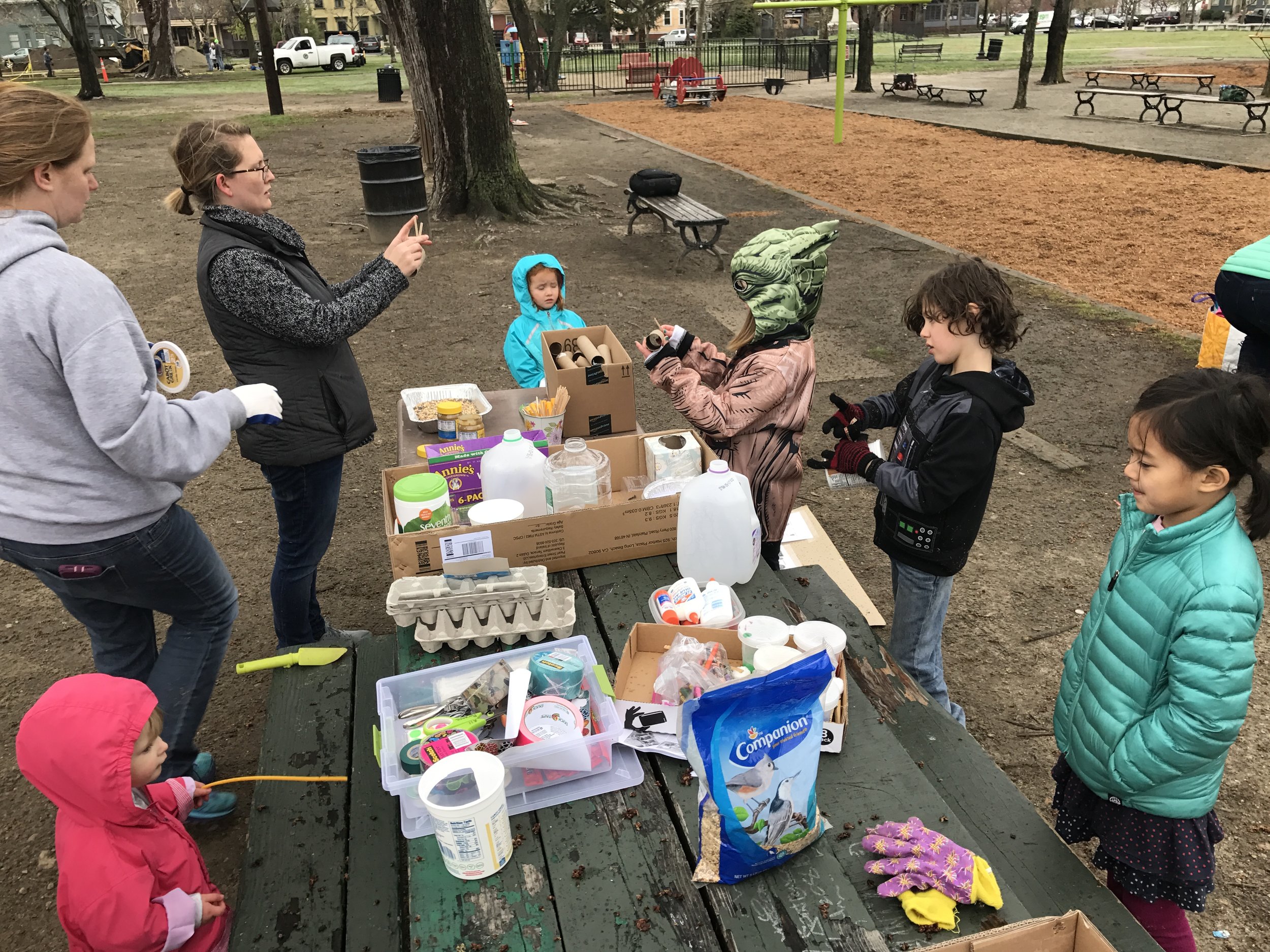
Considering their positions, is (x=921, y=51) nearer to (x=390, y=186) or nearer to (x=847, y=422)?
(x=390, y=186)

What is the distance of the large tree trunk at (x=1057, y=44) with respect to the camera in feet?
76.2

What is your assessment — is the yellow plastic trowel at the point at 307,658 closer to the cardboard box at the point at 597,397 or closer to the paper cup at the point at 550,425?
the paper cup at the point at 550,425

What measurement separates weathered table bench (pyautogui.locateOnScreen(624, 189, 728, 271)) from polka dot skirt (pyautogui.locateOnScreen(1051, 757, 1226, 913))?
7.77 meters

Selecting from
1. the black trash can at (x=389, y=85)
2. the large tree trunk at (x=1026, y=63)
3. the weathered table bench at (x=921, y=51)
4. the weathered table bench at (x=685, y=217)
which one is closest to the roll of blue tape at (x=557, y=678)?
the weathered table bench at (x=685, y=217)

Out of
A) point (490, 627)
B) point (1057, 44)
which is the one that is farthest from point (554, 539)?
point (1057, 44)

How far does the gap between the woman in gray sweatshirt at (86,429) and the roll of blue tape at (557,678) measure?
3.55 feet

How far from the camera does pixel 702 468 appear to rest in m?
3.10

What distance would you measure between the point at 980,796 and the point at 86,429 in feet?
8.22

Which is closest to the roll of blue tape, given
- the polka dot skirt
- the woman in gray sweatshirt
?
the woman in gray sweatshirt

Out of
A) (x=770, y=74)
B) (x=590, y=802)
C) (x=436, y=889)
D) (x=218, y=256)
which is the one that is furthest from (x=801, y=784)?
(x=770, y=74)

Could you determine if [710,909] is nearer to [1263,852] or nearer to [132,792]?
[132,792]

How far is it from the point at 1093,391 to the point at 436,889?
5.95m

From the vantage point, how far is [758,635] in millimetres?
2203

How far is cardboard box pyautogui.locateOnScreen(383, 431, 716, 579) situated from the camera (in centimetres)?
260
